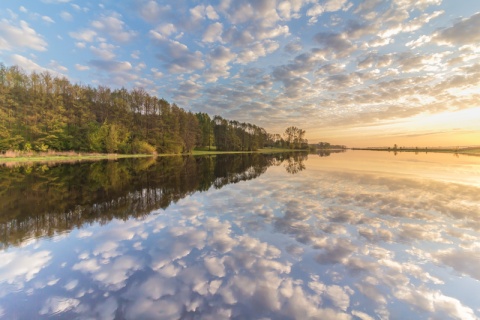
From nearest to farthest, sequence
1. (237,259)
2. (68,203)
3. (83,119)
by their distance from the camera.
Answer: (237,259) < (68,203) < (83,119)

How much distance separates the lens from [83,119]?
55750 mm

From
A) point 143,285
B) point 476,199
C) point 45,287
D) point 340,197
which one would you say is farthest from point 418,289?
point 476,199

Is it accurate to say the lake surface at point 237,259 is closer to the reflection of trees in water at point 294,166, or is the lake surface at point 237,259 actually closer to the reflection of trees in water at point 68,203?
the reflection of trees in water at point 68,203

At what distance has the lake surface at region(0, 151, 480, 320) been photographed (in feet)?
13.4

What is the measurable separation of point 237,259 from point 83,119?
66.0 m

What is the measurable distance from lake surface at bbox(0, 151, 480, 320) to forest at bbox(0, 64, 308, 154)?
47.7 metres

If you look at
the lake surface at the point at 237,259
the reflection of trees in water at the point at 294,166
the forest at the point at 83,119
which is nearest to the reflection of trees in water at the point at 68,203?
the lake surface at the point at 237,259

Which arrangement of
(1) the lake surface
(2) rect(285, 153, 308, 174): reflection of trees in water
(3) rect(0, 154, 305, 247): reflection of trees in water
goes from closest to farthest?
1. (1) the lake surface
2. (3) rect(0, 154, 305, 247): reflection of trees in water
3. (2) rect(285, 153, 308, 174): reflection of trees in water

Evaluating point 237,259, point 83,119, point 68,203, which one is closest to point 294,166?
point 68,203

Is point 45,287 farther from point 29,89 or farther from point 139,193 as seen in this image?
point 29,89

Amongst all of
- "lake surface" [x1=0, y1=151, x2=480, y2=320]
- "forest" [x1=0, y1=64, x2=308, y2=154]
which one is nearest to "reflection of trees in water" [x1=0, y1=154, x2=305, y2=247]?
"lake surface" [x1=0, y1=151, x2=480, y2=320]

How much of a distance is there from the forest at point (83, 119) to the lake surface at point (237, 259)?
47.7m

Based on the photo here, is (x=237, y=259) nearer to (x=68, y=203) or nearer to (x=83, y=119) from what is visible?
(x=68, y=203)

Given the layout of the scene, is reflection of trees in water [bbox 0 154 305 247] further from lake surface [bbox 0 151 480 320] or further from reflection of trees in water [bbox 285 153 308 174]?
reflection of trees in water [bbox 285 153 308 174]
